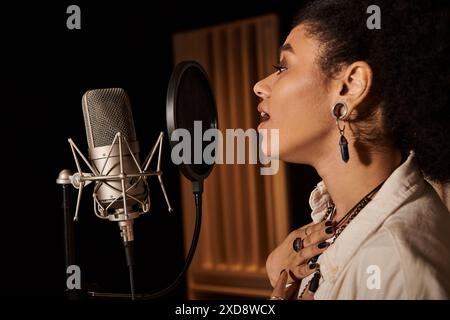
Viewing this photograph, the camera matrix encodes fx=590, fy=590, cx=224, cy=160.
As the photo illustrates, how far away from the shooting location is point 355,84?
108 cm

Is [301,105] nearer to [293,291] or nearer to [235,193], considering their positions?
[293,291]

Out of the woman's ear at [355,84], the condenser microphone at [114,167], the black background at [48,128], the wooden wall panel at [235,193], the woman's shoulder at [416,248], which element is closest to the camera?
the woman's shoulder at [416,248]

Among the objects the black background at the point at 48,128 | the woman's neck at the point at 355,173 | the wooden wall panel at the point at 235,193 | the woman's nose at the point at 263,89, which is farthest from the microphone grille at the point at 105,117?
the wooden wall panel at the point at 235,193

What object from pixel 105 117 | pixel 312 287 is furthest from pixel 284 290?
pixel 105 117

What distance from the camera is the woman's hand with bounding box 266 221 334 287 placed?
45.3 inches

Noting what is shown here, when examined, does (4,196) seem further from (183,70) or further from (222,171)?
(222,171)

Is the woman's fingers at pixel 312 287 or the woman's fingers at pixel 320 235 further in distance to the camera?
the woman's fingers at pixel 320 235

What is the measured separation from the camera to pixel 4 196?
1825 mm

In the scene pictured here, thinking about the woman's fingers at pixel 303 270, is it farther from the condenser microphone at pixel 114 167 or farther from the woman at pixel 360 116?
the condenser microphone at pixel 114 167

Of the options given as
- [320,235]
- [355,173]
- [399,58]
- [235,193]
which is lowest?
[235,193]

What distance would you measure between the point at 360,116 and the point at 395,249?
31cm

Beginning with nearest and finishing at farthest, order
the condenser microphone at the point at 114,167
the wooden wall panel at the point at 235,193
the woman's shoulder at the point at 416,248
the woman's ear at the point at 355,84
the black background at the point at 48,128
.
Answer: the woman's shoulder at the point at 416,248
the condenser microphone at the point at 114,167
the woman's ear at the point at 355,84
the black background at the point at 48,128
the wooden wall panel at the point at 235,193

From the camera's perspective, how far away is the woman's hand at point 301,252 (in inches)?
45.3
